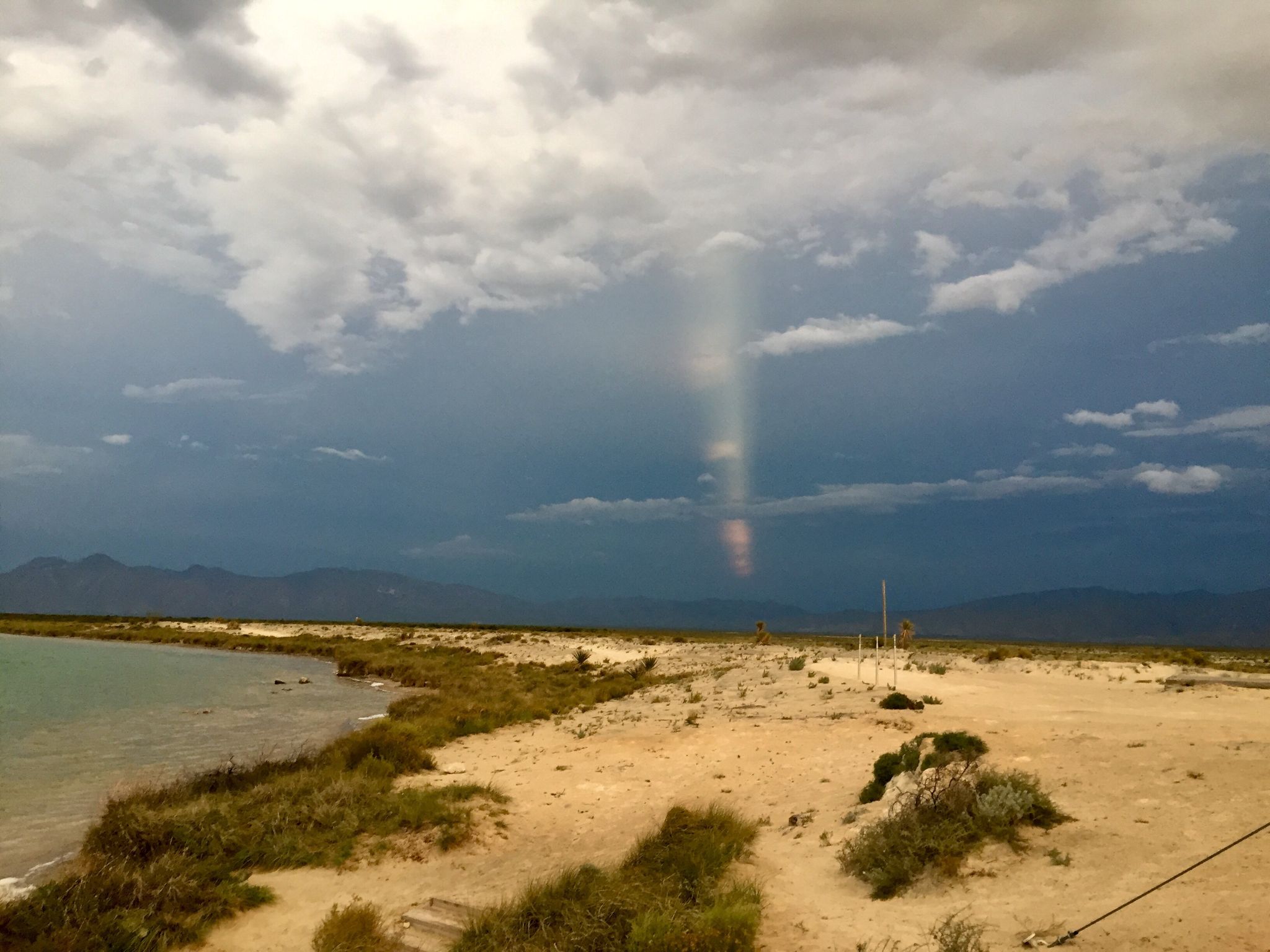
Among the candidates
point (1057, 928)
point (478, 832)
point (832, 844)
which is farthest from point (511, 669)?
point (1057, 928)

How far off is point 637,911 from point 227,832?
726 cm


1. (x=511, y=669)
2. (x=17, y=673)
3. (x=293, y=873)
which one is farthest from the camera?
(x=511, y=669)

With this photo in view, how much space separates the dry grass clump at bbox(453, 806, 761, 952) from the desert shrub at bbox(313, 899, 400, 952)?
1.03 m

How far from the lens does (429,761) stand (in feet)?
57.8

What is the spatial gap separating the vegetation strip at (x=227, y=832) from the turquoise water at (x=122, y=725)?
182 centimetres

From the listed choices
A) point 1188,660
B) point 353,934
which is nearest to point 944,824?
point 353,934

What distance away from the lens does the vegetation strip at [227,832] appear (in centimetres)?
877

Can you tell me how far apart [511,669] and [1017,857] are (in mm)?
35145

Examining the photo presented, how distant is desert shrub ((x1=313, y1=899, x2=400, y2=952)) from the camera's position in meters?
8.66

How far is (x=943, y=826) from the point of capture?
32.5 ft

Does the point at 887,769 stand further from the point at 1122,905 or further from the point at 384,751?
the point at 384,751

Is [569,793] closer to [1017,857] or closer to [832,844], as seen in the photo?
[832,844]

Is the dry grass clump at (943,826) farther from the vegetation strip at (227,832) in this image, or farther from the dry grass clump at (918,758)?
the vegetation strip at (227,832)

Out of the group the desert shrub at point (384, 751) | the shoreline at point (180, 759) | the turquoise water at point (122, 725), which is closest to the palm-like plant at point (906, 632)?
the shoreline at point (180, 759)
